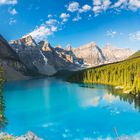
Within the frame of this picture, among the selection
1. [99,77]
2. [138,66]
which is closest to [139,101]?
[138,66]

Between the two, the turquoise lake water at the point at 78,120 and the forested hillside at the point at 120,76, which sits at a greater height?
the forested hillside at the point at 120,76

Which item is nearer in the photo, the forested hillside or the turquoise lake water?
the turquoise lake water

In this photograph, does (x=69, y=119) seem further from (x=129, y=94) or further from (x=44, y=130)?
(x=129, y=94)

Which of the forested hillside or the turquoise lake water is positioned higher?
the forested hillside

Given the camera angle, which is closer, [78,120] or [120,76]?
[78,120]

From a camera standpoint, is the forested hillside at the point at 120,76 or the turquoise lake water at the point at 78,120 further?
the forested hillside at the point at 120,76

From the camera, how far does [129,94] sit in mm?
99812

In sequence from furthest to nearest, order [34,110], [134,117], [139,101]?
[139,101] < [34,110] < [134,117]

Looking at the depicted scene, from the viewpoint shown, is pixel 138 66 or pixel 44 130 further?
pixel 138 66

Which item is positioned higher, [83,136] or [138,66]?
[138,66]

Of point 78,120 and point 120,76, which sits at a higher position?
point 120,76

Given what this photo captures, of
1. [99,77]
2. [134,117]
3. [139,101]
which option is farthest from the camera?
[99,77]

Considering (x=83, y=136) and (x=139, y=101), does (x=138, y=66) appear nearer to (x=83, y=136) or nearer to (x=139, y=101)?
A: (x=139, y=101)

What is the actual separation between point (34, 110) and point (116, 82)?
3044 inches
